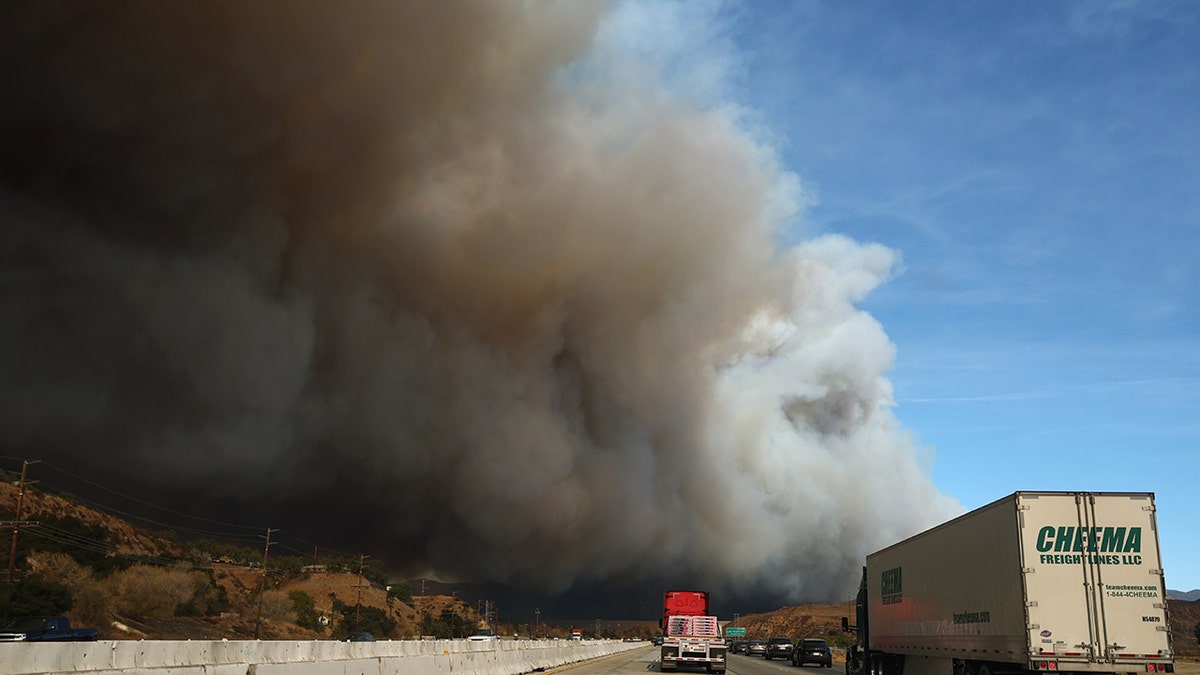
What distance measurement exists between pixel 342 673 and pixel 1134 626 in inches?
537

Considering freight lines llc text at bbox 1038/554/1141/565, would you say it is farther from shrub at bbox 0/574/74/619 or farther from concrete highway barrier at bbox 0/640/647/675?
shrub at bbox 0/574/74/619

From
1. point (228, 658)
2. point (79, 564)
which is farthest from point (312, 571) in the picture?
point (228, 658)

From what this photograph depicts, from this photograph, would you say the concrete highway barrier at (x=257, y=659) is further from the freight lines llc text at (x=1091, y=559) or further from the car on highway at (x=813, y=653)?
the car on highway at (x=813, y=653)

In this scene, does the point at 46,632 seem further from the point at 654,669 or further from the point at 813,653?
the point at 813,653

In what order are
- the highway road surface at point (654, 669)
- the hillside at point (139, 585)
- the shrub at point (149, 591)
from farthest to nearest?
the shrub at point (149, 591) < the hillside at point (139, 585) < the highway road surface at point (654, 669)

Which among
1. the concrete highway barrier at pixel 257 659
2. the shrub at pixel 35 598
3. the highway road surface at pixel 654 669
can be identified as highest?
the shrub at pixel 35 598

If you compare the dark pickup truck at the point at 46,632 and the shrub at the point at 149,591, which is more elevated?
the shrub at the point at 149,591

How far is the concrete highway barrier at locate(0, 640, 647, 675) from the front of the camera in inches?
537

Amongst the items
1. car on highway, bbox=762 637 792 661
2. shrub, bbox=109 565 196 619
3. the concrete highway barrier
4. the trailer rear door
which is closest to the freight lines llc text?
the trailer rear door

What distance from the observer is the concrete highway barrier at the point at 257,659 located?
44.7 ft

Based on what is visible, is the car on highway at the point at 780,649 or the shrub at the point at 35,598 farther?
the car on highway at the point at 780,649

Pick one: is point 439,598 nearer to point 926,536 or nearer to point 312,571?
point 312,571

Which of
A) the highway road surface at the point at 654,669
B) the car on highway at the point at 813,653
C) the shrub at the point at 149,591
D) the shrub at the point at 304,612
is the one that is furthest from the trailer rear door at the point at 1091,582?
the shrub at the point at 304,612

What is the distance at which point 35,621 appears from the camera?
112 feet
